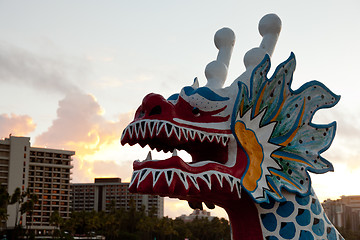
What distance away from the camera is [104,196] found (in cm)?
13775

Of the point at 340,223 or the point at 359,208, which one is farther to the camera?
the point at 359,208

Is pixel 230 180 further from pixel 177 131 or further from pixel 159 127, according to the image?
pixel 159 127

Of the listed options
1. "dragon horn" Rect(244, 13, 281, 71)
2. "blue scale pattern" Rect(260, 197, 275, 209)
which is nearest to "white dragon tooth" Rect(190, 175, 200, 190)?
"blue scale pattern" Rect(260, 197, 275, 209)

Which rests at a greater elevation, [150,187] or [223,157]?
[223,157]

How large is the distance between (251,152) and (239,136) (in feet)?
0.78

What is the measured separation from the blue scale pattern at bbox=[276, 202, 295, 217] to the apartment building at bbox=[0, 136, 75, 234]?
265ft

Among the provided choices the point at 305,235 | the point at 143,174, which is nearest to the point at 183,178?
the point at 143,174

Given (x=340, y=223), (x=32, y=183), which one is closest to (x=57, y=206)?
(x=32, y=183)

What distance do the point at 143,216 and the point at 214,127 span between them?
75911mm

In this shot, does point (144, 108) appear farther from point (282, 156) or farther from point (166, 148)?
point (282, 156)

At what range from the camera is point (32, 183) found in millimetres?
91688

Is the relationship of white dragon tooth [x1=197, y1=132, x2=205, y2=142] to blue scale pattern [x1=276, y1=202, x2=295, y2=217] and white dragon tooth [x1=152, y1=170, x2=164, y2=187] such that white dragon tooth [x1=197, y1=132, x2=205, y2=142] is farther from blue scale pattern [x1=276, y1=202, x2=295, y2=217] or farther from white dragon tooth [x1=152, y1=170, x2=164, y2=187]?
blue scale pattern [x1=276, y1=202, x2=295, y2=217]

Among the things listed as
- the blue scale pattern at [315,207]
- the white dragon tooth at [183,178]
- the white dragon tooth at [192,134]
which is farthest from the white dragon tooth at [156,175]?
Answer: the blue scale pattern at [315,207]

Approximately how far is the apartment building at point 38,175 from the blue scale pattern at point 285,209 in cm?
8091
